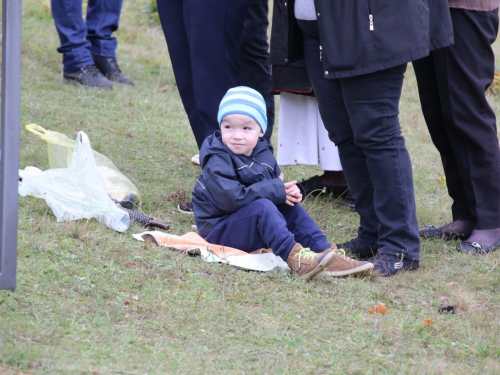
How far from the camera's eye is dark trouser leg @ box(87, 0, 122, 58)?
6879 mm

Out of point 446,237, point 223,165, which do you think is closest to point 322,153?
point 446,237

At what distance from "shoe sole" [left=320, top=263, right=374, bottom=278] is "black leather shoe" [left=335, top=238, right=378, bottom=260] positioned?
0.35 meters

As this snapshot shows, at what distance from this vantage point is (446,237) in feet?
12.9

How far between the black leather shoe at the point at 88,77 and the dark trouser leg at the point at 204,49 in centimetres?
267

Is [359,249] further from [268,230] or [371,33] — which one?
[371,33]

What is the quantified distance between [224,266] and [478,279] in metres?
1.13

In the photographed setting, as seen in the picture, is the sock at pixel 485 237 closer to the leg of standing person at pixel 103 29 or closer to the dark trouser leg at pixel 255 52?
the dark trouser leg at pixel 255 52

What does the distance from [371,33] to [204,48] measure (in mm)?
1087

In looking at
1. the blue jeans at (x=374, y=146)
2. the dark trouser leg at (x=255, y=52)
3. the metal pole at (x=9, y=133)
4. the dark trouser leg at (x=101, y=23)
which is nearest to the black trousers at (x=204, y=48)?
the dark trouser leg at (x=255, y=52)

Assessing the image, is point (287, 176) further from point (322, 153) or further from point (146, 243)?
point (146, 243)

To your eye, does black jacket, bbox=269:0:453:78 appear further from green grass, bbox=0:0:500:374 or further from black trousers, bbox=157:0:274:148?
green grass, bbox=0:0:500:374

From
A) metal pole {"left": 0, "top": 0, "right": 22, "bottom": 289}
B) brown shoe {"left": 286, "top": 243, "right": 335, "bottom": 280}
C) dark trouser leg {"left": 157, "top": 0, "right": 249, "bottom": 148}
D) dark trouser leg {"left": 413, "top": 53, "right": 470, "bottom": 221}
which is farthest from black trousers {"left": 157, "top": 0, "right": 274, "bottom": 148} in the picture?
metal pole {"left": 0, "top": 0, "right": 22, "bottom": 289}

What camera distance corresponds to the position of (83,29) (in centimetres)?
657

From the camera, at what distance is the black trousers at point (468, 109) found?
11.5 ft
